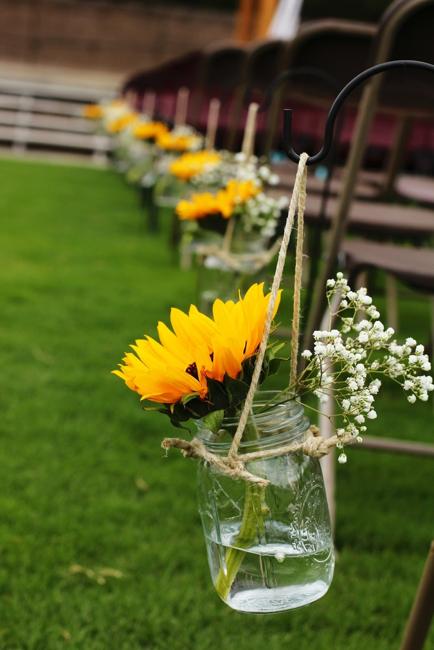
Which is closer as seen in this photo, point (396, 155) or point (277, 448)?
point (277, 448)

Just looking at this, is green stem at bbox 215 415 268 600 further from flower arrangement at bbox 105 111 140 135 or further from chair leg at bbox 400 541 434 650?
flower arrangement at bbox 105 111 140 135

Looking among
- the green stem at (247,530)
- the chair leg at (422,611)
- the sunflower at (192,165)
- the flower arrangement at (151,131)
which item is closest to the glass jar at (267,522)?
the green stem at (247,530)

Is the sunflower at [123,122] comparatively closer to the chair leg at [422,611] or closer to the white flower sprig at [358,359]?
the chair leg at [422,611]

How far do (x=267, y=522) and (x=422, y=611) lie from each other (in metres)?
0.33

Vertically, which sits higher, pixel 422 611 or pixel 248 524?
pixel 248 524

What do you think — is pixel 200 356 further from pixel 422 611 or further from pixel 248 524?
pixel 422 611

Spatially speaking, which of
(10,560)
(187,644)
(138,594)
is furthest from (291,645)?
(10,560)

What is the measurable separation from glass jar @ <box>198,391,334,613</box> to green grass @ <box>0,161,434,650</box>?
0.64 meters

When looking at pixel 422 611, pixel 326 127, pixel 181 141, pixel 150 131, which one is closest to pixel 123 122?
pixel 150 131

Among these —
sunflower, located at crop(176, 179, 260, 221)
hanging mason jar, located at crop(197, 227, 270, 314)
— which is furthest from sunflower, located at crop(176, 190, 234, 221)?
hanging mason jar, located at crop(197, 227, 270, 314)

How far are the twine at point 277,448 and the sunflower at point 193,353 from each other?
0.02 m

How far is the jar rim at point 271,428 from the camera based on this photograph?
3.27ft

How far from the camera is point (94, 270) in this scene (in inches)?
185

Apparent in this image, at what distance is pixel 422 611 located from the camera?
1.24 metres
